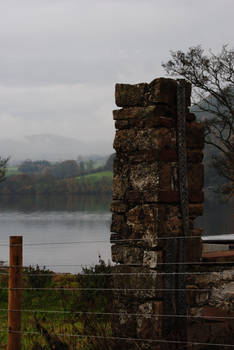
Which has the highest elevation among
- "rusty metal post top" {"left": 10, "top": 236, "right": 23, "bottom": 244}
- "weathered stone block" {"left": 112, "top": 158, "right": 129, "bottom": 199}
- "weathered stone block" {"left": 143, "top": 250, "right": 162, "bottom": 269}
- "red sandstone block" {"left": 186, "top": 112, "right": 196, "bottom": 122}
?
"red sandstone block" {"left": 186, "top": 112, "right": 196, "bottom": 122}

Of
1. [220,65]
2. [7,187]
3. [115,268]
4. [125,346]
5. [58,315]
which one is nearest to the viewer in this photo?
[125,346]

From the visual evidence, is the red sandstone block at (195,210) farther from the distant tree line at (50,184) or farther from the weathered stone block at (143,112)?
the distant tree line at (50,184)

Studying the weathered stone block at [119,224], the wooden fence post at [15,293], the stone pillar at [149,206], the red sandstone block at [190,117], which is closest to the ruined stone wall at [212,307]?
the stone pillar at [149,206]

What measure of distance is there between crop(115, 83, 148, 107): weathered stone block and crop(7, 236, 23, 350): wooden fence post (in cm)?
202

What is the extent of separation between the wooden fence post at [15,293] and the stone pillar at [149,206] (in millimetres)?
1098

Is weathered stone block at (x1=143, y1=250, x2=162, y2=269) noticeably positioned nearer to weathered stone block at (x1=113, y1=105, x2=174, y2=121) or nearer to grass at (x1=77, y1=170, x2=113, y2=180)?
weathered stone block at (x1=113, y1=105, x2=174, y2=121)

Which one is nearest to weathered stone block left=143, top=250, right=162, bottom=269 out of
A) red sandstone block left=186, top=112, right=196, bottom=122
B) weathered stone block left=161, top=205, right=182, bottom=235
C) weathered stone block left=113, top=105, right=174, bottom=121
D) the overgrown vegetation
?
weathered stone block left=161, top=205, right=182, bottom=235

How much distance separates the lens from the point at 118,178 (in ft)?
20.9

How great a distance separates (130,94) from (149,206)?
4.52 feet

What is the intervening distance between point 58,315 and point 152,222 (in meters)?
5.38

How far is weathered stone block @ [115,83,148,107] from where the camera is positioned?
624 cm

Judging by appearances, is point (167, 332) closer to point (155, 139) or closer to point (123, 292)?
point (123, 292)

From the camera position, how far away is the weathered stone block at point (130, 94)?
6.24m

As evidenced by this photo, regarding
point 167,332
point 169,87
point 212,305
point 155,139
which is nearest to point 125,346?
point 167,332
